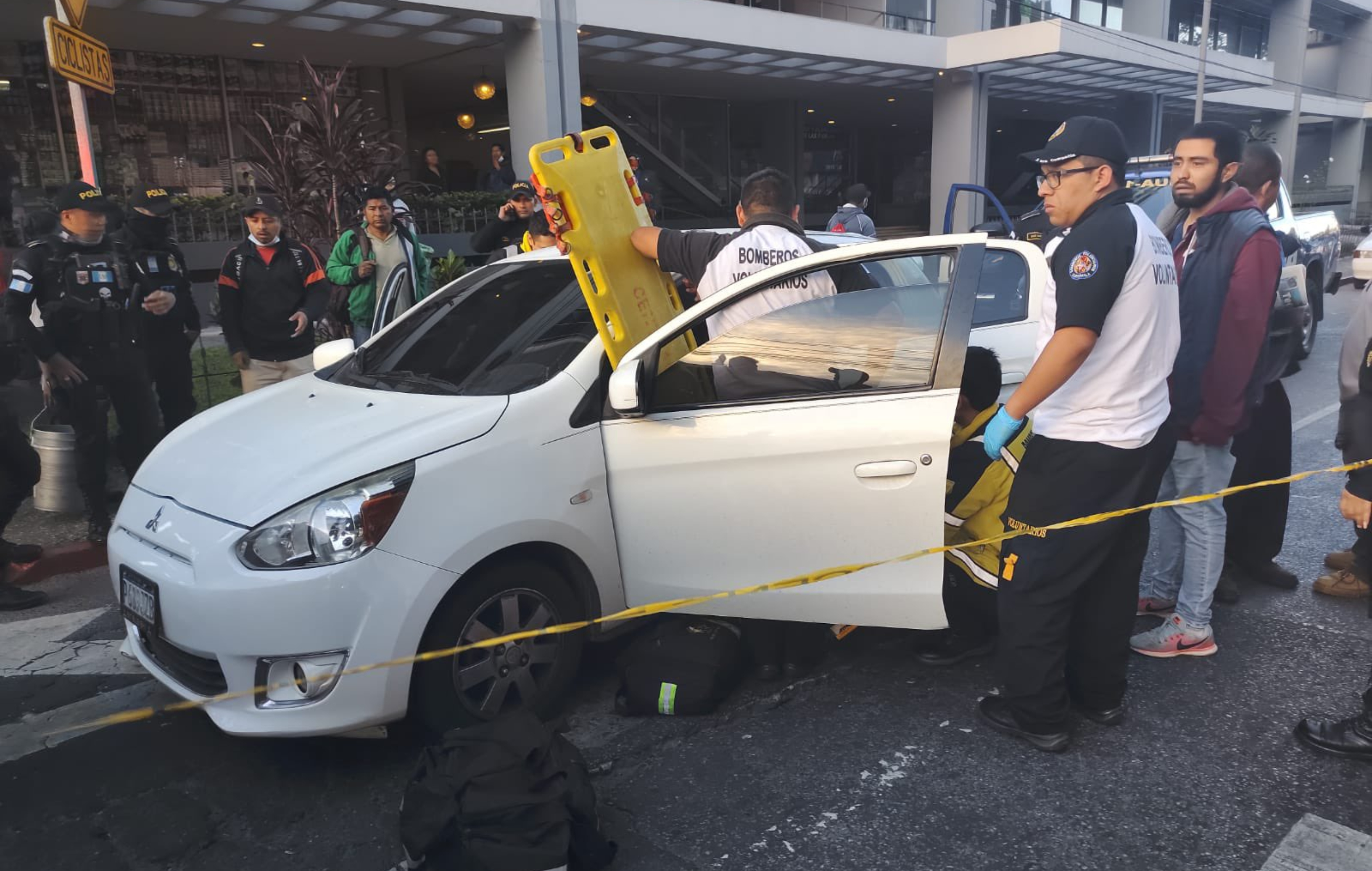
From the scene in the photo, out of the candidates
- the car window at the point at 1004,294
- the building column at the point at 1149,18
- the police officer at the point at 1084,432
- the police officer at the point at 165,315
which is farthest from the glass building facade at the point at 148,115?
the building column at the point at 1149,18

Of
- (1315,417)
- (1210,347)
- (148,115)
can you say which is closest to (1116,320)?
(1210,347)

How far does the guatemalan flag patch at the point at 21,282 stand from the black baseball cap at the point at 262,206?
117 cm

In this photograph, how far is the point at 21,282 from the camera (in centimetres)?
509

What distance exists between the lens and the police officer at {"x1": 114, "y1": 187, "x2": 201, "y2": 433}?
233 inches

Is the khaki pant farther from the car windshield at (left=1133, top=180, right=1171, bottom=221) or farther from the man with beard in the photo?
the car windshield at (left=1133, top=180, right=1171, bottom=221)

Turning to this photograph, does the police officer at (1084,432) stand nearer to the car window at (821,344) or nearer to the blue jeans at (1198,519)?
the car window at (821,344)

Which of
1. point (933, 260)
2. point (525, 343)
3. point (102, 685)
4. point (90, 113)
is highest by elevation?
point (90, 113)

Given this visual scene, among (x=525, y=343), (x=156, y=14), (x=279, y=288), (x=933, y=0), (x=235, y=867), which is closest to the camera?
(x=235, y=867)

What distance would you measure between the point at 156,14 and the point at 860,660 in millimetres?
13412

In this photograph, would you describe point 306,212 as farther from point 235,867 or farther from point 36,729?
point 235,867

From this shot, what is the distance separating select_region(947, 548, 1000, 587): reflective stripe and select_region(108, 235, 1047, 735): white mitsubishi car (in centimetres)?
31

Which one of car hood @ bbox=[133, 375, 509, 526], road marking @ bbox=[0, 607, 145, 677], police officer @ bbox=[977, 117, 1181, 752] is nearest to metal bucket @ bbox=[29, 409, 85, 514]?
road marking @ bbox=[0, 607, 145, 677]

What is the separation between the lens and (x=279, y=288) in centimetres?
592

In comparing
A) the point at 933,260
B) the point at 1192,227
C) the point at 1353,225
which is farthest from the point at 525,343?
the point at 1353,225
